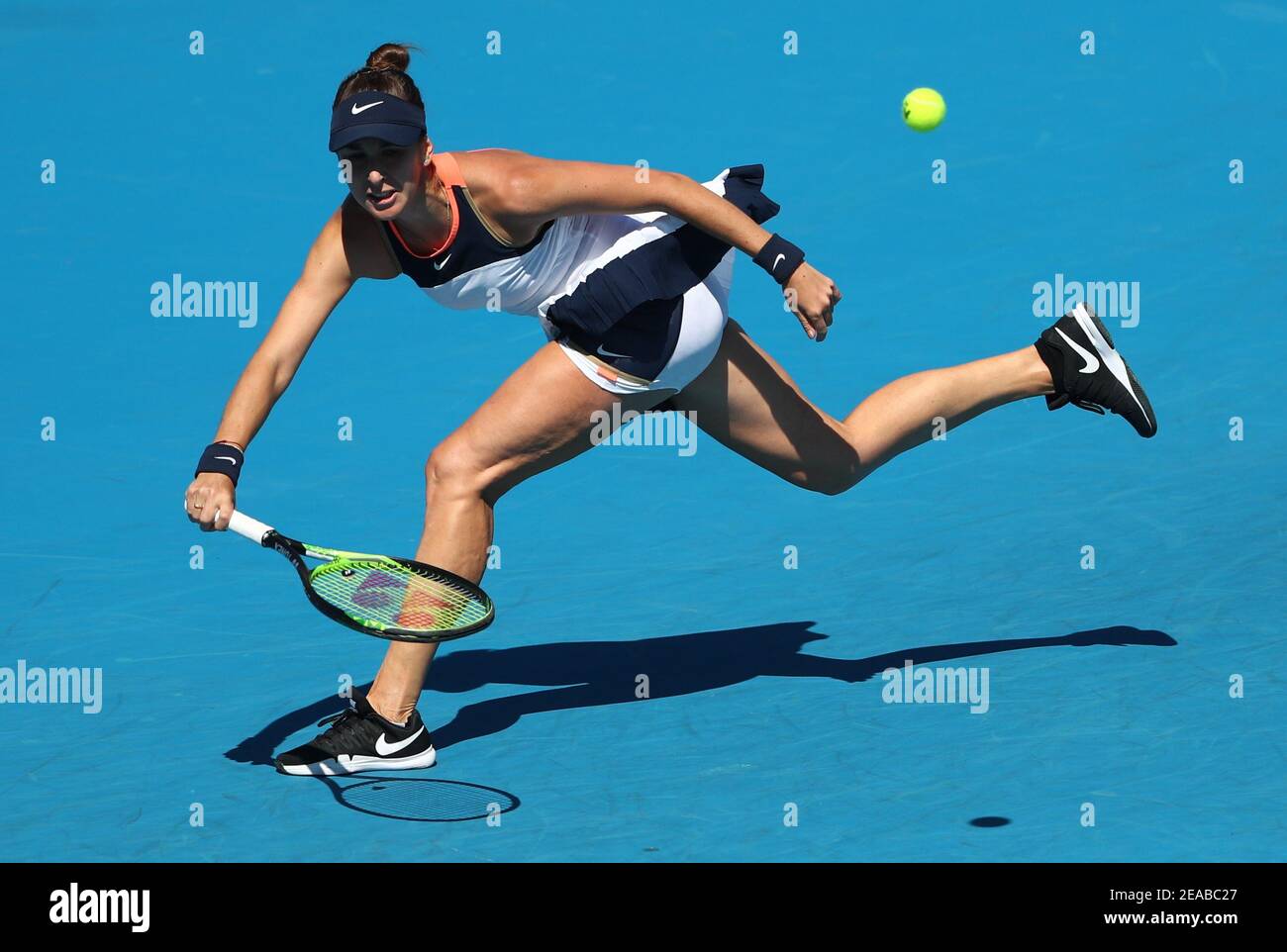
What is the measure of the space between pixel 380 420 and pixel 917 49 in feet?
15.3

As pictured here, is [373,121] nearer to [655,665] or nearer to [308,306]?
[308,306]

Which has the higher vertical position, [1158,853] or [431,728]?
[431,728]

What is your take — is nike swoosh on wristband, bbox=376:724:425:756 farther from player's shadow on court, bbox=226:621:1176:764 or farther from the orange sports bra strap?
the orange sports bra strap

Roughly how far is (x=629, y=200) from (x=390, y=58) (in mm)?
792

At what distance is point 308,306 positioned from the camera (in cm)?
564

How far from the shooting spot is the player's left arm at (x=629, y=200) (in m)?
5.31

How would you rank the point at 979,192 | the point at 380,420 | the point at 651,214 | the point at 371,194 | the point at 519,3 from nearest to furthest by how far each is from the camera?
the point at 371,194
the point at 651,214
the point at 380,420
the point at 979,192
the point at 519,3

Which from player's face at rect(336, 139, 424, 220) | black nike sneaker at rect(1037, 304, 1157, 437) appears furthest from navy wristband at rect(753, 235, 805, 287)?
black nike sneaker at rect(1037, 304, 1157, 437)

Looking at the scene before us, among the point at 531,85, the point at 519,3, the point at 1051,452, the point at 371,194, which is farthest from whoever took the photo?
the point at 519,3

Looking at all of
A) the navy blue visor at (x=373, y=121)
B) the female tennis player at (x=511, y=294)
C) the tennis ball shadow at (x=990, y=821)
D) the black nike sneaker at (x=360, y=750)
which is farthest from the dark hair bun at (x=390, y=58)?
the tennis ball shadow at (x=990, y=821)

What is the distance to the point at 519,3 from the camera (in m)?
12.7

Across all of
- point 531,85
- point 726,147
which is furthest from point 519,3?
point 726,147

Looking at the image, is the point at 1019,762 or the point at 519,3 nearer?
the point at 1019,762

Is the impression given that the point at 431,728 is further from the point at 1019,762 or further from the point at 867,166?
the point at 867,166
